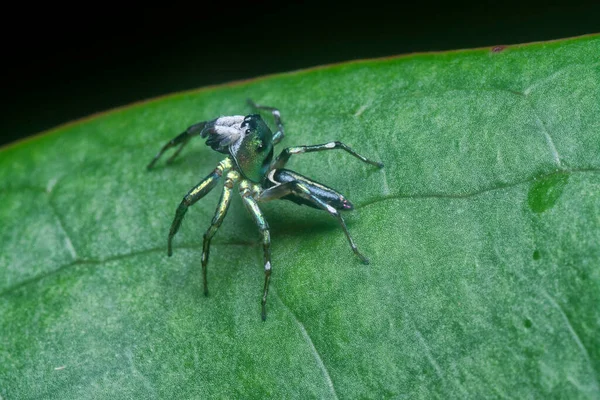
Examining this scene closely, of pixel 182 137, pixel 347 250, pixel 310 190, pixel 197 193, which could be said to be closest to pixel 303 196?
pixel 310 190

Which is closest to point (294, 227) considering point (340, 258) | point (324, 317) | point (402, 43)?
point (340, 258)

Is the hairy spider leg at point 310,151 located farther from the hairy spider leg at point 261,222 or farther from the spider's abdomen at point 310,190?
the hairy spider leg at point 261,222

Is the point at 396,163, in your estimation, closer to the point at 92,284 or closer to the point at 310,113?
the point at 310,113

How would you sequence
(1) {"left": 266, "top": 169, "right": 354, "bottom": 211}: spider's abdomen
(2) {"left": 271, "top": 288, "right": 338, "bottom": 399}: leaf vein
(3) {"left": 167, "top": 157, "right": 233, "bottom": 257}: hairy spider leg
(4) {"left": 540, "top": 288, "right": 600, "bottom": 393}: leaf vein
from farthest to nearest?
(3) {"left": 167, "top": 157, "right": 233, "bottom": 257}: hairy spider leg, (1) {"left": 266, "top": 169, "right": 354, "bottom": 211}: spider's abdomen, (2) {"left": 271, "top": 288, "right": 338, "bottom": 399}: leaf vein, (4) {"left": 540, "top": 288, "right": 600, "bottom": 393}: leaf vein

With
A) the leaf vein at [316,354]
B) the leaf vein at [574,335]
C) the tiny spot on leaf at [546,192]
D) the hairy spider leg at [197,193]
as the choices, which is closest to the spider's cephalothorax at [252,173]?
the hairy spider leg at [197,193]

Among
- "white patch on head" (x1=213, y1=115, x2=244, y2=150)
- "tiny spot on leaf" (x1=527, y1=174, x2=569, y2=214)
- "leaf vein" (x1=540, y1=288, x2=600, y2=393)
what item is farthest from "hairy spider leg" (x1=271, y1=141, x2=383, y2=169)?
"leaf vein" (x1=540, y1=288, x2=600, y2=393)

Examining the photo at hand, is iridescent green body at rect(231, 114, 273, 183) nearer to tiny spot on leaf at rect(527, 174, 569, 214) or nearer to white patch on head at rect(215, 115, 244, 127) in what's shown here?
white patch on head at rect(215, 115, 244, 127)

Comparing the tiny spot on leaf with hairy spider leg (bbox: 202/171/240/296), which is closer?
Answer: the tiny spot on leaf
